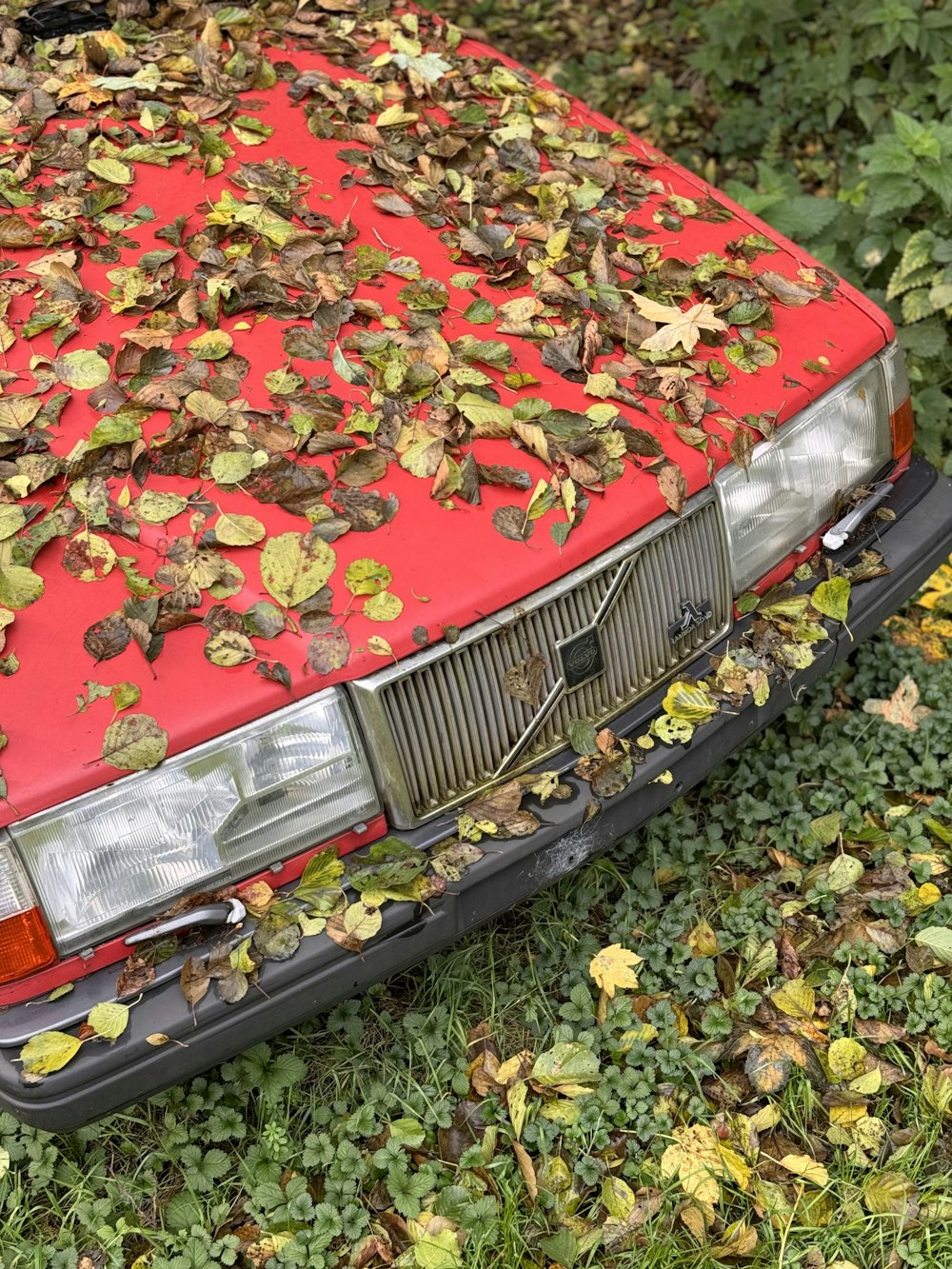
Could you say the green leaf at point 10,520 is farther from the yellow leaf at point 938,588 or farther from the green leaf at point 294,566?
the yellow leaf at point 938,588

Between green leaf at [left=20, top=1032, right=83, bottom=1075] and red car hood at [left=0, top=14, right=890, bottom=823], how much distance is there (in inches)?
16.9

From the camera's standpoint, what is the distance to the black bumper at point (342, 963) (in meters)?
2.26

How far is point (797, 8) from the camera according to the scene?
19.0 feet

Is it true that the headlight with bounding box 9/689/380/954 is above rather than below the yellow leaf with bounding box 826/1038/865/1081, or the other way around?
above

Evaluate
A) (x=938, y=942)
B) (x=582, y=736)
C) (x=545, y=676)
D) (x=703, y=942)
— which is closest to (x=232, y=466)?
(x=545, y=676)

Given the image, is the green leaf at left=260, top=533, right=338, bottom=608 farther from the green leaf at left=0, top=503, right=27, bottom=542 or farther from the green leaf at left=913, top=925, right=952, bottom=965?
the green leaf at left=913, top=925, right=952, bottom=965

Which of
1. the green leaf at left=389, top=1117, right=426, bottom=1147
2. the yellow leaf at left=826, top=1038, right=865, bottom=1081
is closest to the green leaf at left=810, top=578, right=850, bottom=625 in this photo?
the yellow leaf at left=826, top=1038, right=865, bottom=1081

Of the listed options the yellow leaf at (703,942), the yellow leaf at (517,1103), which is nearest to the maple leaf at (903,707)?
the yellow leaf at (703,942)

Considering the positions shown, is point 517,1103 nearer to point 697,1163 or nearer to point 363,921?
point 697,1163

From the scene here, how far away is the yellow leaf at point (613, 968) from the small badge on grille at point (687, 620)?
2.82 ft

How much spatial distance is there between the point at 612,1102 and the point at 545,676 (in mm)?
1051

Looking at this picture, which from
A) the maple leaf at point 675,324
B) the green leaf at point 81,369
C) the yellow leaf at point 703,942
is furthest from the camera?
the yellow leaf at point 703,942

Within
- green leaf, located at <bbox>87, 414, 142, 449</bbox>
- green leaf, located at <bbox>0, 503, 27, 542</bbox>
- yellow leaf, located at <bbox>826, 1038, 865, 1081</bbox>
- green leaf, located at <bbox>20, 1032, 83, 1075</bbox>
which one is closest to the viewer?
green leaf, located at <bbox>20, 1032, 83, 1075</bbox>

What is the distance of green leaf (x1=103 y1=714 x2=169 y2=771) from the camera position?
7.33 ft
